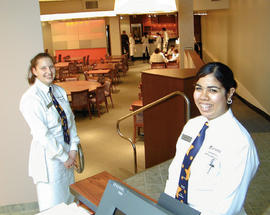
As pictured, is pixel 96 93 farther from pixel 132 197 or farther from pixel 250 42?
pixel 132 197

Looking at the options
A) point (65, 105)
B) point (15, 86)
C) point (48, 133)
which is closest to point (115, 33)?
point (15, 86)

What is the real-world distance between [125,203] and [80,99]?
8369mm

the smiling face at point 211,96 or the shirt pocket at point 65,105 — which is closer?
the smiling face at point 211,96

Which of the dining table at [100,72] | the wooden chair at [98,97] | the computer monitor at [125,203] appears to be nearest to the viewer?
the computer monitor at [125,203]

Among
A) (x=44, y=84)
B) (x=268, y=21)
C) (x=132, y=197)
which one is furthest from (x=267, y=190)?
(x=268, y=21)

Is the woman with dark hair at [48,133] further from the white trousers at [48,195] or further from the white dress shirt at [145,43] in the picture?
the white dress shirt at [145,43]

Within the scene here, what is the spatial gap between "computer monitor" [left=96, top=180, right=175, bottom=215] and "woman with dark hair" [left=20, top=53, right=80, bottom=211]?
6.05ft

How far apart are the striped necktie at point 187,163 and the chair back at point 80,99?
24.9ft

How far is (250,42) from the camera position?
8711 mm

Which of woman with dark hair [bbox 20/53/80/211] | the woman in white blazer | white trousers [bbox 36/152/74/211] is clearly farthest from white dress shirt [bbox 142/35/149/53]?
white trousers [bbox 36/152/74/211]

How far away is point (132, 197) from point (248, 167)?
79 cm

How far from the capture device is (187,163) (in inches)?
74.7

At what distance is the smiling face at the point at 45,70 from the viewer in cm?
302

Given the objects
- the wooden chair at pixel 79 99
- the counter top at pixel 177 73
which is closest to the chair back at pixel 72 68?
the wooden chair at pixel 79 99
